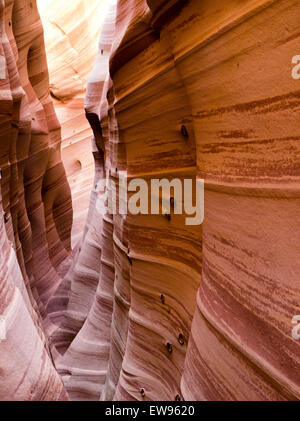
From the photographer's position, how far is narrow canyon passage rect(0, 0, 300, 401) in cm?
84

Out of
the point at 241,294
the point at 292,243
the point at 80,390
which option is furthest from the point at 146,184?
the point at 80,390

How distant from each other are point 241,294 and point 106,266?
2241 millimetres

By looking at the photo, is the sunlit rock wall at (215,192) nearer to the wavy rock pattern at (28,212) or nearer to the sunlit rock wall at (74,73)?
the wavy rock pattern at (28,212)

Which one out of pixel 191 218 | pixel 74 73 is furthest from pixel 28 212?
pixel 74 73

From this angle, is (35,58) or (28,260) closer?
(28,260)

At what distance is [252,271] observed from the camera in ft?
3.08

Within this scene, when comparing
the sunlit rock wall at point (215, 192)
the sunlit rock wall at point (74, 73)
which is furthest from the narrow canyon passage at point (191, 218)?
the sunlit rock wall at point (74, 73)

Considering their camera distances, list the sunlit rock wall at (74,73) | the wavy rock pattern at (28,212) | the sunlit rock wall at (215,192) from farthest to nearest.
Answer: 1. the sunlit rock wall at (74,73)
2. the wavy rock pattern at (28,212)
3. the sunlit rock wall at (215,192)

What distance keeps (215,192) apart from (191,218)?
1.18 feet

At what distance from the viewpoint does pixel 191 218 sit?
145cm

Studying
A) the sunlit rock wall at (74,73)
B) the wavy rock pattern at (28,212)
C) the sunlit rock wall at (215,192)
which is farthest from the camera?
the sunlit rock wall at (74,73)

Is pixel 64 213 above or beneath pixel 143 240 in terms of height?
beneath

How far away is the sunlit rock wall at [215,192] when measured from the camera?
0.83 meters

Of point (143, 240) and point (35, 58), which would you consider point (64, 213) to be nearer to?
point (35, 58)
